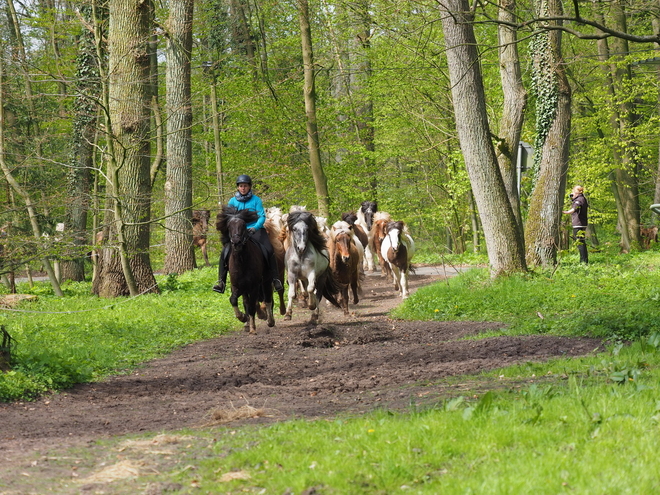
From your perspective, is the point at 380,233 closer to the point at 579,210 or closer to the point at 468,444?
the point at 579,210

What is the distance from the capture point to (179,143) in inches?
977

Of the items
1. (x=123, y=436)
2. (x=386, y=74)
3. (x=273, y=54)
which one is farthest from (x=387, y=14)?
(x=273, y=54)

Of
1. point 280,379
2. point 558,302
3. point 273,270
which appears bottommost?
point 280,379

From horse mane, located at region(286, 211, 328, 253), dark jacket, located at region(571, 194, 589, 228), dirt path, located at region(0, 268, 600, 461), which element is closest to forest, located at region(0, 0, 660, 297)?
dark jacket, located at region(571, 194, 589, 228)

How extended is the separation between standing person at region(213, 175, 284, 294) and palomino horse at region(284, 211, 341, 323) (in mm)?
592

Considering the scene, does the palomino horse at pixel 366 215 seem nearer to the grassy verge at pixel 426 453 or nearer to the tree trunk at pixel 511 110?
the tree trunk at pixel 511 110

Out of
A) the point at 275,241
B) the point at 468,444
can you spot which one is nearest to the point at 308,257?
the point at 275,241

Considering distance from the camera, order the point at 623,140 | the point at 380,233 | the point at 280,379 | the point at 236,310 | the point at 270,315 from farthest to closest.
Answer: the point at 623,140 < the point at 380,233 < the point at 270,315 < the point at 236,310 < the point at 280,379

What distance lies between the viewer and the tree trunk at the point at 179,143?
74.6 ft

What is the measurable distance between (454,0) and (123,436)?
12.0m

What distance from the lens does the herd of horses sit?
14.2 meters

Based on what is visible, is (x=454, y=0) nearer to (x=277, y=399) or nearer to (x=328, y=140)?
(x=277, y=399)

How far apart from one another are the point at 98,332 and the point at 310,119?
1321 cm

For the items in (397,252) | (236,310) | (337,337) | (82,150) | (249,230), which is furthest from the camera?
(82,150)
